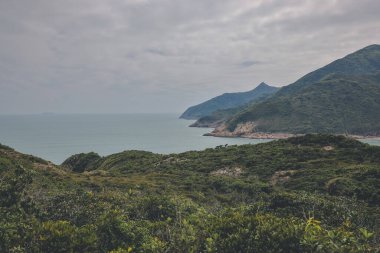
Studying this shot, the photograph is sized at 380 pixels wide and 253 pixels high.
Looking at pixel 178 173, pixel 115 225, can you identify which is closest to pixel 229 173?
pixel 178 173

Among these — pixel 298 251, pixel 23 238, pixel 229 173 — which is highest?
pixel 23 238

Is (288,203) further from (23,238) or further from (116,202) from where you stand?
(23,238)

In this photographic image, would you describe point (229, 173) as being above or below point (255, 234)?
below

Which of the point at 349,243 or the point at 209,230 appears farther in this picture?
the point at 209,230

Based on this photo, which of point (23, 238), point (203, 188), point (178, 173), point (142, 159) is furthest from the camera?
point (142, 159)

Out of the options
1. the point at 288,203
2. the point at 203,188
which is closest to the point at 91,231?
the point at 288,203

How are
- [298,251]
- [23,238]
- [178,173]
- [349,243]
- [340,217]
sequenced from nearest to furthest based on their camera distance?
[349,243] → [298,251] → [23,238] → [340,217] → [178,173]

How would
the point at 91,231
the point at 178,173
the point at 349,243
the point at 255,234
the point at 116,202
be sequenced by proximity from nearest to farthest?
the point at 349,243, the point at 255,234, the point at 91,231, the point at 116,202, the point at 178,173

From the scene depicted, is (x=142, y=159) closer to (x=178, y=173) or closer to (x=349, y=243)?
(x=178, y=173)

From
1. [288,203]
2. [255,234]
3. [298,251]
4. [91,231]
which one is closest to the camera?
[298,251]
